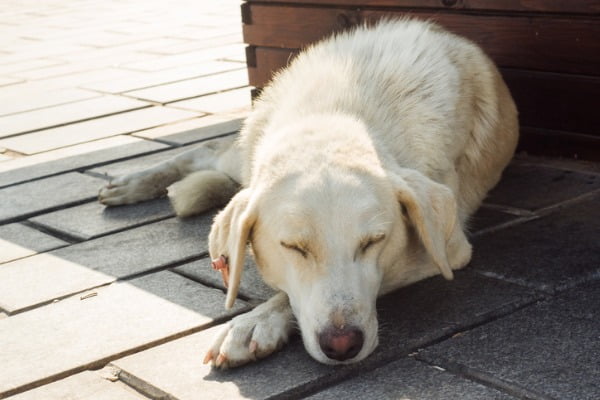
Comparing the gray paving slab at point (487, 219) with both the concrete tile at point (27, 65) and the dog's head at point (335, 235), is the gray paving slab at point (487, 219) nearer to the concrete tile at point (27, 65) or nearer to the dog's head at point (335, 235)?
the dog's head at point (335, 235)

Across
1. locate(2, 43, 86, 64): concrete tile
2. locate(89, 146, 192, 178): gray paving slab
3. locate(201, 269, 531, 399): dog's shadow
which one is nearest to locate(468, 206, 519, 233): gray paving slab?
locate(201, 269, 531, 399): dog's shadow

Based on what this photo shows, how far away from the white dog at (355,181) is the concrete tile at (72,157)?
1471 mm

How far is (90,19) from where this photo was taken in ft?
45.3

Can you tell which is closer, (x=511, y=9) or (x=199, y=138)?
(x=511, y=9)

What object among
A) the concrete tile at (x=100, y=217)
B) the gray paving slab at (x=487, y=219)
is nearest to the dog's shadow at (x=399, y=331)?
the gray paving slab at (x=487, y=219)

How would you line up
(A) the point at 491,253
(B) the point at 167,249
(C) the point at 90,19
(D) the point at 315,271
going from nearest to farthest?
(D) the point at 315,271 < (A) the point at 491,253 < (B) the point at 167,249 < (C) the point at 90,19

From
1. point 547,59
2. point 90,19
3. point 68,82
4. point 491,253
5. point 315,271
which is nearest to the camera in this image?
point 315,271

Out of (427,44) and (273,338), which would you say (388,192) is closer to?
(273,338)

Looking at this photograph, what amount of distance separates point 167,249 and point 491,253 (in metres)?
1.43

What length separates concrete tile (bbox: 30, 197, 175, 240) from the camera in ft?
16.5

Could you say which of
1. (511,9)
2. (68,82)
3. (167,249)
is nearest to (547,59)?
(511,9)

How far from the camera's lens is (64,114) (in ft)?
25.8

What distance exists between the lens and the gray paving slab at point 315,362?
322 centimetres

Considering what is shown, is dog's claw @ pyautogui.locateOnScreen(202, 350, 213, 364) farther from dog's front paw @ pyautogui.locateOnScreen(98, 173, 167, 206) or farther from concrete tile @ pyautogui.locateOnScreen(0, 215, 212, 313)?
dog's front paw @ pyautogui.locateOnScreen(98, 173, 167, 206)
